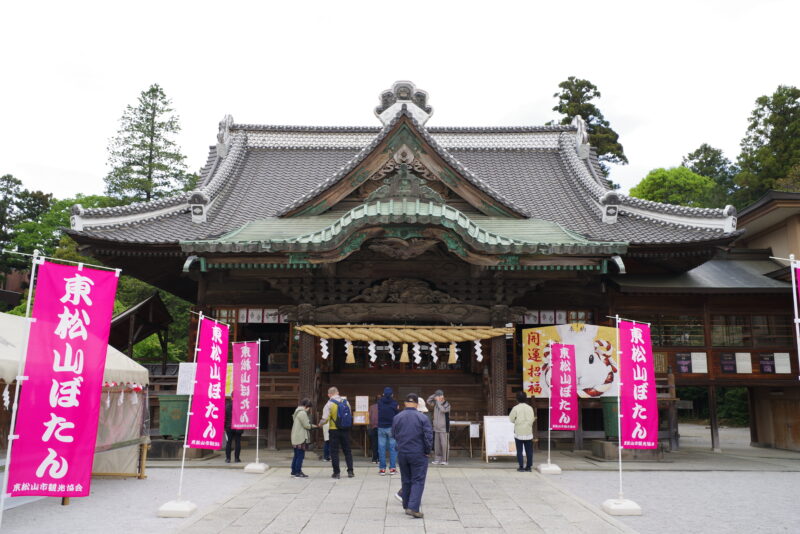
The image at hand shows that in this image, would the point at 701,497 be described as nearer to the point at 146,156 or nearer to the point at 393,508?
the point at 393,508

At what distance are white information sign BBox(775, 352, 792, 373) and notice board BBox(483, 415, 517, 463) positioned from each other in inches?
290

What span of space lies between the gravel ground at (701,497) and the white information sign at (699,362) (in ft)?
11.1

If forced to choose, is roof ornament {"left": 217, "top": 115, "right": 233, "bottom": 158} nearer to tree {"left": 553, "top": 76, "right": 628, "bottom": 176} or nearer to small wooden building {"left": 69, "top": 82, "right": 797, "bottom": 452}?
small wooden building {"left": 69, "top": 82, "right": 797, "bottom": 452}

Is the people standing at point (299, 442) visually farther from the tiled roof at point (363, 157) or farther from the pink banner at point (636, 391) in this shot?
the tiled roof at point (363, 157)

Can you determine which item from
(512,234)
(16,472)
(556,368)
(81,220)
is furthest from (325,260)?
(16,472)

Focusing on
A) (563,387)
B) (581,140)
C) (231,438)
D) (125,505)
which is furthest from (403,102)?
(125,505)

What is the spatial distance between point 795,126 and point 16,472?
38.6 m

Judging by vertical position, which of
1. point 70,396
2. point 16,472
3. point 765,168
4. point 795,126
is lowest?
point 16,472

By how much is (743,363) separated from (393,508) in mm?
10998

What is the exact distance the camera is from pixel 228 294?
1520 cm

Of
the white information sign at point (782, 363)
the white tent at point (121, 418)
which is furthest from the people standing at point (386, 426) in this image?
the white information sign at point (782, 363)

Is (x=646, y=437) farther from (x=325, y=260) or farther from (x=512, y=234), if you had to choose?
(x=325, y=260)

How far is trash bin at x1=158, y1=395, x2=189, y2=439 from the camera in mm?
13578

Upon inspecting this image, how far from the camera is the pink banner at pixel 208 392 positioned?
9.19 m
